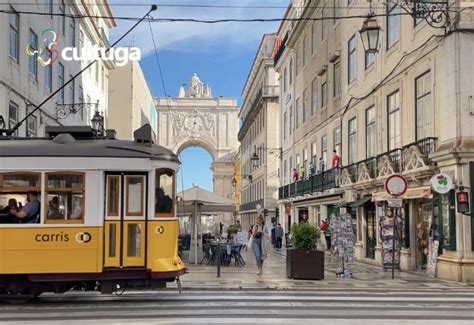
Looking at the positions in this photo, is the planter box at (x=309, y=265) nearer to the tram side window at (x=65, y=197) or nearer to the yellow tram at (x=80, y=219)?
the yellow tram at (x=80, y=219)

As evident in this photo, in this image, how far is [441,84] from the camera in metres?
17.5

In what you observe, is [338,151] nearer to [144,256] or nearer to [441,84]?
[441,84]

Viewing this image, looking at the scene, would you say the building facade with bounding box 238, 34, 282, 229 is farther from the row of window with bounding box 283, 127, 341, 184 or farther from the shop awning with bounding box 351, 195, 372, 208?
the shop awning with bounding box 351, 195, 372, 208

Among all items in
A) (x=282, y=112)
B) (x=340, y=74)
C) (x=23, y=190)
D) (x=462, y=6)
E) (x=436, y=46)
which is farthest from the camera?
(x=282, y=112)

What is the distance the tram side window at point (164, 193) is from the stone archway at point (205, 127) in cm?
8161

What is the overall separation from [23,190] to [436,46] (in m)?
12.0

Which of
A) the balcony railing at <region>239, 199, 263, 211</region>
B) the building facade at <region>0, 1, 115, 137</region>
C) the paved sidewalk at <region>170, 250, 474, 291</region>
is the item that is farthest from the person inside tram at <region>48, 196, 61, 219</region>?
the balcony railing at <region>239, 199, 263, 211</region>

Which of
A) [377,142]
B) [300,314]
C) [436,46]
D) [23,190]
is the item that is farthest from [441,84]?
[23,190]

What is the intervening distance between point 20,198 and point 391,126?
14203 mm

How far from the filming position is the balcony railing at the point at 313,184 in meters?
29.2

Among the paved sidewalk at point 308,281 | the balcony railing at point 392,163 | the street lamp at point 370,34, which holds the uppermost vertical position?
the street lamp at point 370,34

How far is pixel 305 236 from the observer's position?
17.0 meters

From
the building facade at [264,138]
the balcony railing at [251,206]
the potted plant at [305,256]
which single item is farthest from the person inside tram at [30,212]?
the balcony railing at [251,206]

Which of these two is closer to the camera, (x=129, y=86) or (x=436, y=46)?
(x=436, y=46)
